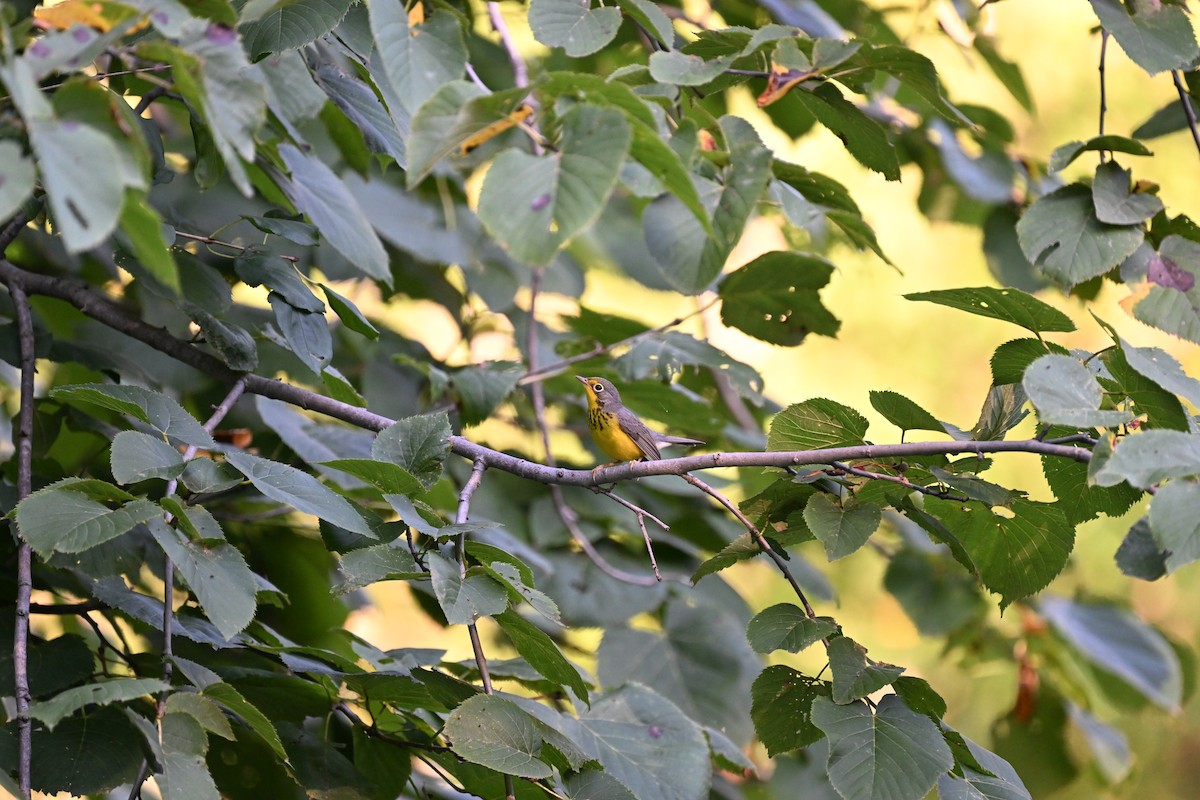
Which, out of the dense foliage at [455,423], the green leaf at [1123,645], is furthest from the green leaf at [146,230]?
the green leaf at [1123,645]

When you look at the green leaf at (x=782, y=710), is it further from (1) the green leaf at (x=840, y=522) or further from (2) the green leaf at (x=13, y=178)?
(2) the green leaf at (x=13, y=178)

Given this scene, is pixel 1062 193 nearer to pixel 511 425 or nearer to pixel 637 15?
pixel 637 15

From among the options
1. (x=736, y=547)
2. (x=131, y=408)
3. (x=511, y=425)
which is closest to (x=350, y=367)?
(x=511, y=425)

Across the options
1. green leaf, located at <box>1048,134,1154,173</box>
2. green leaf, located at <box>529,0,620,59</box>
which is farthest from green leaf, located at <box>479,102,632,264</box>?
green leaf, located at <box>1048,134,1154,173</box>

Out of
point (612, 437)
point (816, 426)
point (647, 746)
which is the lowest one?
point (612, 437)

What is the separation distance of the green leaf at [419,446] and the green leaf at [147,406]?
29cm

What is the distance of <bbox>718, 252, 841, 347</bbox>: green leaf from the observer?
300 centimetres

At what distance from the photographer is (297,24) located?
1.72 m

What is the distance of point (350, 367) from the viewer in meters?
3.61

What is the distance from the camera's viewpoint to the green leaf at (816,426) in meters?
1.77

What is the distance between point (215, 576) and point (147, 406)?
0.39m

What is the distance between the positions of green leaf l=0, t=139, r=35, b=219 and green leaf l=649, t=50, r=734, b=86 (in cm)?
97

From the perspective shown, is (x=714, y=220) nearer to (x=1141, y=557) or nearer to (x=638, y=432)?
(x=1141, y=557)

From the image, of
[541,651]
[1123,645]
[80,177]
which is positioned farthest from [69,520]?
[1123,645]
